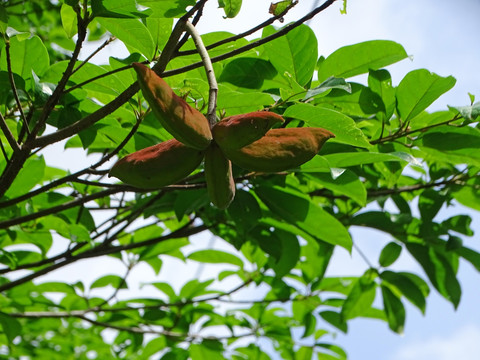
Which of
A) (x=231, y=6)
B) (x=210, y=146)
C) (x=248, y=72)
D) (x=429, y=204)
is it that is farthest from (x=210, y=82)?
(x=429, y=204)

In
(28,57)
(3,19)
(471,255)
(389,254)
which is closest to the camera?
(3,19)

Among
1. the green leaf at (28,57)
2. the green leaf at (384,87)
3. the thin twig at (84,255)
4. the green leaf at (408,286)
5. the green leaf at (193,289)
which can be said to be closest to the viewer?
the green leaf at (28,57)

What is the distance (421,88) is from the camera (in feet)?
4.31

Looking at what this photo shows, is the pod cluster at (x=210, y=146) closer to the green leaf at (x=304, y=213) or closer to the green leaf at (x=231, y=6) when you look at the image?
the green leaf at (x=231, y=6)

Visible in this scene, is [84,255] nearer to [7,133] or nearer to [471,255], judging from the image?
[7,133]

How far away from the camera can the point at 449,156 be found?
4.63ft

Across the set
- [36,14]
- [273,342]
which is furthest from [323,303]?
[36,14]

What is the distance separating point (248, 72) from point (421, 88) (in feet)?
1.16

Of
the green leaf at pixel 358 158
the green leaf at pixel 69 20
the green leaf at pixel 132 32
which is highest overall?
the green leaf at pixel 69 20

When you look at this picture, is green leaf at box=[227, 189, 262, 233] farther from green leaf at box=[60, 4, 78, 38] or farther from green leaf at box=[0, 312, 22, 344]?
green leaf at box=[0, 312, 22, 344]

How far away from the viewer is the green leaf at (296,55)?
126cm

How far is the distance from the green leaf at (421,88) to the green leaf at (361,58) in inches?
1.9

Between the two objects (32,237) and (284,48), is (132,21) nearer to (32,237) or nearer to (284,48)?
(284,48)

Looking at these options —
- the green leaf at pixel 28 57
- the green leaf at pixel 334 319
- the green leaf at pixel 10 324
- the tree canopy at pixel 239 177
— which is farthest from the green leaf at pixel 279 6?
the green leaf at pixel 334 319
